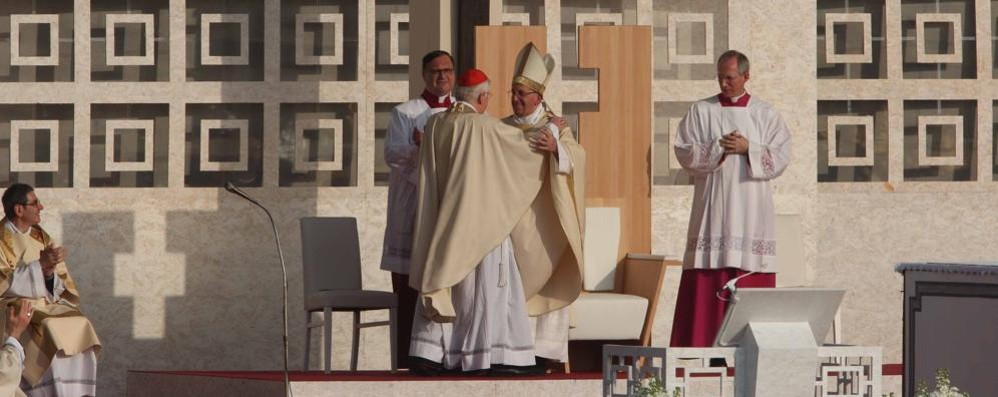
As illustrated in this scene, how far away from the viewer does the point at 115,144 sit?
36.9ft

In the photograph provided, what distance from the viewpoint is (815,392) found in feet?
22.9

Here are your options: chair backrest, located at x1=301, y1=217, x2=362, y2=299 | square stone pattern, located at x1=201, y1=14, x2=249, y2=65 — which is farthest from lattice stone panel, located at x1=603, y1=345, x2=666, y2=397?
square stone pattern, located at x1=201, y1=14, x2=249, y2=65

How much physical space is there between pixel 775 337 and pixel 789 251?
3547 millimetres

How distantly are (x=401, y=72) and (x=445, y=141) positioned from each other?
2.67 m

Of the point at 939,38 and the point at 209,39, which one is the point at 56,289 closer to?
the point at 209,39

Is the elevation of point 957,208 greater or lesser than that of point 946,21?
lesser

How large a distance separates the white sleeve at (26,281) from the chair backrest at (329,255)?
4.23ft

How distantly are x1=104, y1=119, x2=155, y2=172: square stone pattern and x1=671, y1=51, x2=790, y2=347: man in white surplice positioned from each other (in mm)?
3404

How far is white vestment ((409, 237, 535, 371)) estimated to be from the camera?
854cm

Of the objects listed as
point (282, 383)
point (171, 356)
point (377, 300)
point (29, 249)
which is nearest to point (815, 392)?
point (282, 383)

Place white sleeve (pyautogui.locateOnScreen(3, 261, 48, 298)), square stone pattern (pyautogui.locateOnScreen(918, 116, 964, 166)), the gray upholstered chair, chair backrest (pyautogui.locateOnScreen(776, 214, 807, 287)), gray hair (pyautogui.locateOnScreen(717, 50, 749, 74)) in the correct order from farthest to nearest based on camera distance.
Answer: square stone pattern (pyautogui.locateOnScreen(918, 116, 964, 166)), chair backrest (pyautogui.locateOnScreen(776, 214, 807, 287)), the gray upholstered chair, white sleeve (pyautogui.locateOnScreen(3, 261, 48, 298)), gray hair (pyautogui.locateOnScreen(717, 50, 749, 74))

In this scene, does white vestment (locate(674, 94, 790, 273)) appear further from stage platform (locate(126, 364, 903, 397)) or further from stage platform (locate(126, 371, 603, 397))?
stage platform (locate(126, 371, 603, 397))

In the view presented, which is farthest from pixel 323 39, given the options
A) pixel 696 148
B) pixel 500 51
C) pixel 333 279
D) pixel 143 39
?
pixel 696 148

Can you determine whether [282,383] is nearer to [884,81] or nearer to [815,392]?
[815,392]
